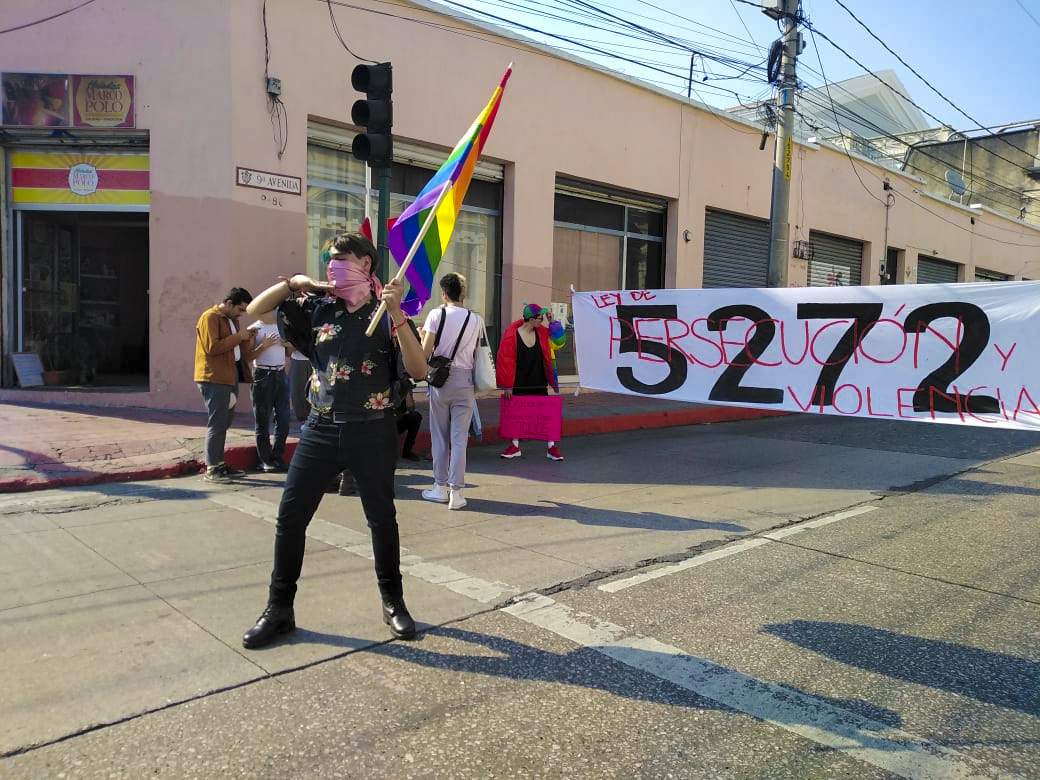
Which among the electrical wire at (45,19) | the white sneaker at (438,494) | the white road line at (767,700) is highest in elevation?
the electrical wire at (45,19)

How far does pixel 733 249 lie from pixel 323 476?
16433 millimetres

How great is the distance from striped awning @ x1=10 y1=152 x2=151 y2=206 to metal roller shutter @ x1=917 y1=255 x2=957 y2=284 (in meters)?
23.5

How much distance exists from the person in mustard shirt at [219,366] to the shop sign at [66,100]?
4826 millimetres

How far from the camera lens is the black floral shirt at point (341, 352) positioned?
12.1 ft

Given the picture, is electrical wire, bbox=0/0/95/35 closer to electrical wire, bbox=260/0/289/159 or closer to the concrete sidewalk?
electrical wire, bbox=260/0/289/159

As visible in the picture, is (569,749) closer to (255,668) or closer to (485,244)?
(255,668)

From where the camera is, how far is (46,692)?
3.22 meters

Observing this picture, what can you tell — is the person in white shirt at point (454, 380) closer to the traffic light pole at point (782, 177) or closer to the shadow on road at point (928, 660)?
the shadow on road at point (928, 660)

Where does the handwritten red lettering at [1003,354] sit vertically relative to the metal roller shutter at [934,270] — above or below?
below

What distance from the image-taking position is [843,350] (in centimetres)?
646

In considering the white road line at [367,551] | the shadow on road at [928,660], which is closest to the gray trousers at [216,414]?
the white road line at [367,551]

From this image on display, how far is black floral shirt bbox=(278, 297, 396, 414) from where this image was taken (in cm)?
370

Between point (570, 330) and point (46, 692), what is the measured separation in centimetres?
1308

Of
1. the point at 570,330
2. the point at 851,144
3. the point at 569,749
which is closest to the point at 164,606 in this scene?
the point at 569,749
